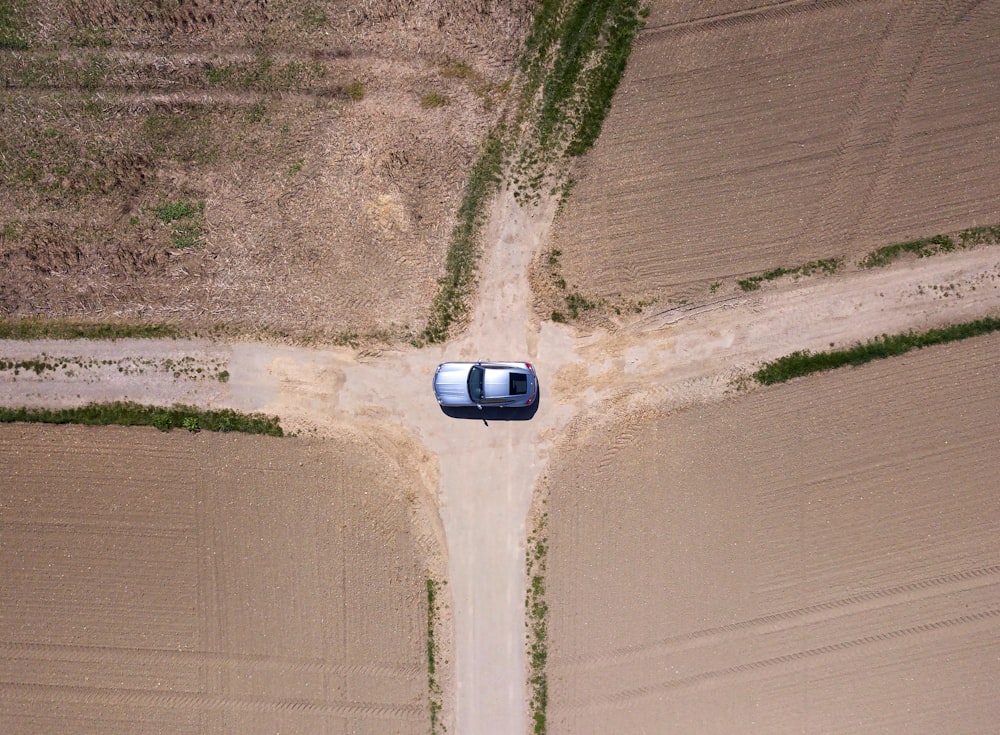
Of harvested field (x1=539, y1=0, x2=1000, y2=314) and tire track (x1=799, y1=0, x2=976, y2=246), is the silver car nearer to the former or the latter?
harvested field (x1=539, y1=0, x2=1000, y2=314)

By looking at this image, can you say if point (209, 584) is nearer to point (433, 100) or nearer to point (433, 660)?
point (433, 660)

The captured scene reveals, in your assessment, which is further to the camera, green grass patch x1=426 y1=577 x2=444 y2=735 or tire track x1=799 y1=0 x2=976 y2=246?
green grass patch x1=426 y1=577 x2=444 y2=735

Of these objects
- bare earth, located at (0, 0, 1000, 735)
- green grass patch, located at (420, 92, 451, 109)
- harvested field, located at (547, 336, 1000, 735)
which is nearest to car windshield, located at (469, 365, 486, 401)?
bare earth, located at (0, 0, 1000, 735)

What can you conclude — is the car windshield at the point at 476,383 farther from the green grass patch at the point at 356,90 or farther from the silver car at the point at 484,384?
the green grass patch at the point at 356,90

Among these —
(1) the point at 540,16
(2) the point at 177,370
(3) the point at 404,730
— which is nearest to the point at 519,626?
(3) the point at 404,730

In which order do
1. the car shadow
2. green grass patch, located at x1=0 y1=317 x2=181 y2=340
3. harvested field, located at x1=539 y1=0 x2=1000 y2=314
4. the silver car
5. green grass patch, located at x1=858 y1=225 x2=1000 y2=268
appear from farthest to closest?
1. green grass patch, located at x1=0 y1=317 x2=181 y2=340
2. the car shadow
3. green grass patch, located at x1=858 y1=225 x2=1000 y2=268
4. harvested field, located at x1=539 y1=0 x2=1000 y2=314
5. the silver car

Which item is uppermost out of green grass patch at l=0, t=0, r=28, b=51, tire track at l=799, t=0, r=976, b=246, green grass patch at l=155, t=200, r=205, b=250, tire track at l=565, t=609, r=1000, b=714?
green grass patch at l=0, t=0, r=28, b=51

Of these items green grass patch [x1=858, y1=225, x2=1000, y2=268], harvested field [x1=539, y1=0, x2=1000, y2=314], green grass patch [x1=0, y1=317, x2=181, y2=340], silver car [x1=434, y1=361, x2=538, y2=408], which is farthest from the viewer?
green grass patch [x1=0, y1=317, x2=181, y2=340]
